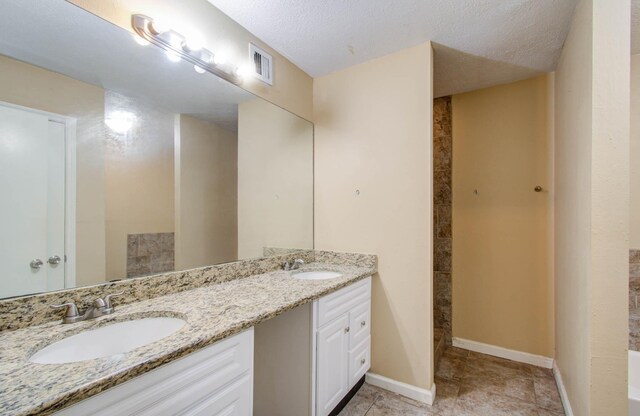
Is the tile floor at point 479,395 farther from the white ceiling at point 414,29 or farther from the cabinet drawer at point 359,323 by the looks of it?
the white ceiling at point 414,29

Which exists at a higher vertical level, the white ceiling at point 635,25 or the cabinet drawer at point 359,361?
the white ceiling at point 635,25

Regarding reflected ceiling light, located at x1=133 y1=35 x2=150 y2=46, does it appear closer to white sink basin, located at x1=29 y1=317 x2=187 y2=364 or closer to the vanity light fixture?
the vanity light fixture

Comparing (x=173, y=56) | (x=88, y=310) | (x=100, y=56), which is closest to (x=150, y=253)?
(x=88, y=310)

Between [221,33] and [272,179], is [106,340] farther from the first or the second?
[221,33]

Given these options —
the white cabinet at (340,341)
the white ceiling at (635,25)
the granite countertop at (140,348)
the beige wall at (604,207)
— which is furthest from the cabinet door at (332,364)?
the white ceiling at (635,25)

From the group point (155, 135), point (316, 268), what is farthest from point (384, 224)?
point (155, 135)

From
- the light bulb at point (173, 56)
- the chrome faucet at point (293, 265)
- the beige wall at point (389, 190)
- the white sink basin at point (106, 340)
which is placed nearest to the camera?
the white sink basin at point (106, 340)

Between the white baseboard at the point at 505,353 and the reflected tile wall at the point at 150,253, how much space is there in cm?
257

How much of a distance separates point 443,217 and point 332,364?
178 cm

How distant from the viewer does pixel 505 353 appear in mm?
2404

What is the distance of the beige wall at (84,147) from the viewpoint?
103cm

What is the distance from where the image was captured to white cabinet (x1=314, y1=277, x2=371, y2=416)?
148 centimetres

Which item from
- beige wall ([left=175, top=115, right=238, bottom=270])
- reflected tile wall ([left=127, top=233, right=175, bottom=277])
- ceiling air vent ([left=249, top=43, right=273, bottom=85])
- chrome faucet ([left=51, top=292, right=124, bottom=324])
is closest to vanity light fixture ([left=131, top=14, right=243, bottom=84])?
ceiling air vent ([left=249, top=43, right=273, bottom=85])

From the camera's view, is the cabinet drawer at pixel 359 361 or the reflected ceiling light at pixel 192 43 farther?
the cabinet drawer at pixel 359 361
